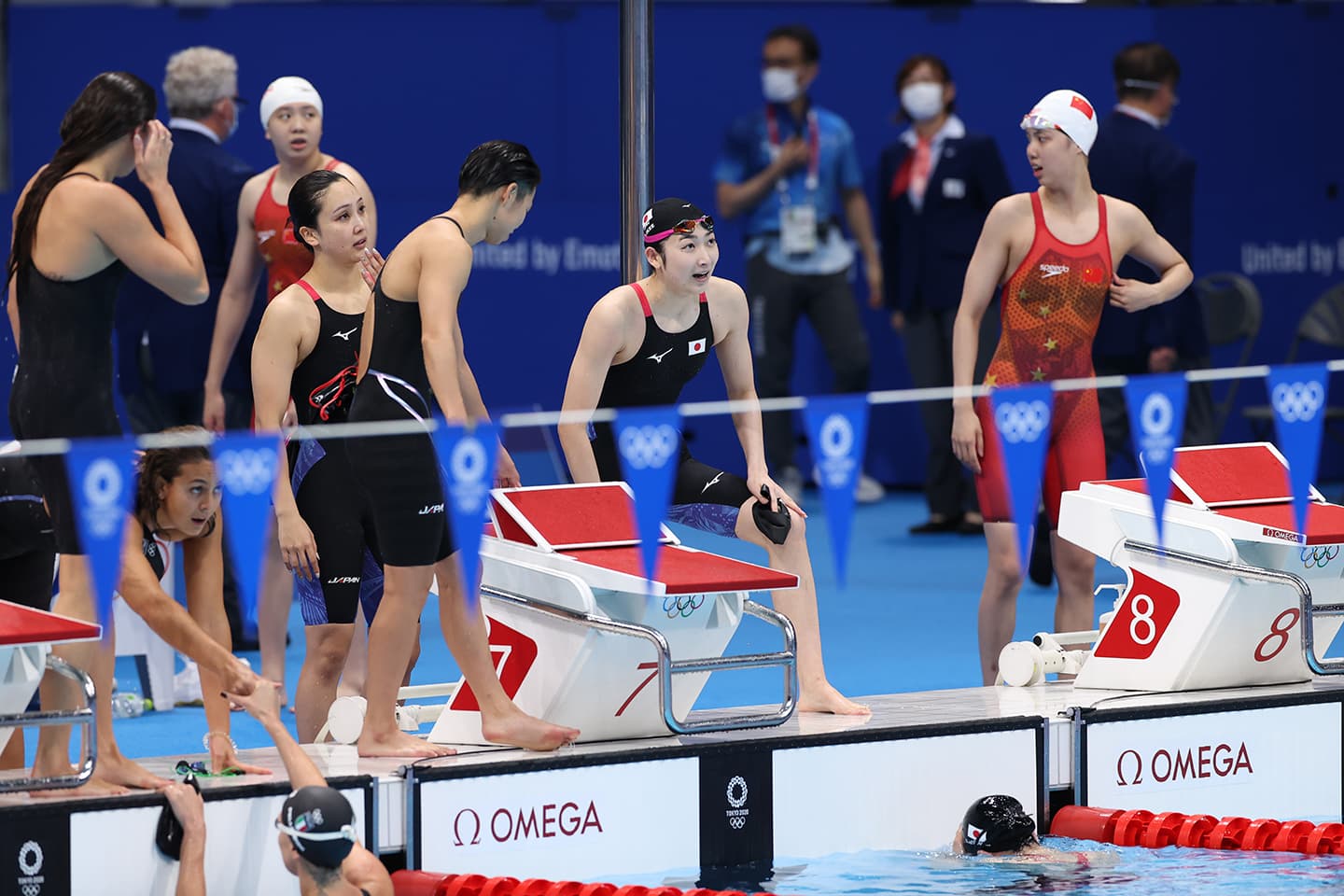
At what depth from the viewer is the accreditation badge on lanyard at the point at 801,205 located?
38.5 feet

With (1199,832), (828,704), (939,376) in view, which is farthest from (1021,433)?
(939,376)

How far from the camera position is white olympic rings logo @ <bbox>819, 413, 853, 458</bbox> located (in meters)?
5.39

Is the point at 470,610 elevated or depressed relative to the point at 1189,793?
elevated

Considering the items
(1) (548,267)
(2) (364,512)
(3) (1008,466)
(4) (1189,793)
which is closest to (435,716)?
(2) (364,512)

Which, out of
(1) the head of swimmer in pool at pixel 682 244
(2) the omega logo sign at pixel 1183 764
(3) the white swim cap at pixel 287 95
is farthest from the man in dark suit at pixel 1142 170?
(1) the head of swimmer in pool at pixel 682 244

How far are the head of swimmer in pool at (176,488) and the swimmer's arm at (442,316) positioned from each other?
541 millimetres

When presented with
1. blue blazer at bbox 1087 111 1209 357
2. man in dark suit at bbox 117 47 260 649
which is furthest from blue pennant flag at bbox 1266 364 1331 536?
man in dark suit at bbox 117 47 260 649

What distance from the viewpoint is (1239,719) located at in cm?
615

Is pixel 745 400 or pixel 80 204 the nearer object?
pixel 80 204

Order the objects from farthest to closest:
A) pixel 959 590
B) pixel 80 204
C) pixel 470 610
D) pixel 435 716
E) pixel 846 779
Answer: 1. pixel 959 590
2. pixel 435 716
3. pixel 846 779
4. pixel 470 610
5. pixel 80 204

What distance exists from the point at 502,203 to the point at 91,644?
1.41 metres

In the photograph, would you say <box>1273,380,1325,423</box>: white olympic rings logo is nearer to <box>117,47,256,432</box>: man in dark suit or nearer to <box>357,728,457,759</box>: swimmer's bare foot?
<box>357,728,457,759</box>: swimmer's bare foot

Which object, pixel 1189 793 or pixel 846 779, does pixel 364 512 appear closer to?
pixel 846 779

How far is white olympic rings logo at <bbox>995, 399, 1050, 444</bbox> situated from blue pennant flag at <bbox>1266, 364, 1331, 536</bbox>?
23.7 inches
